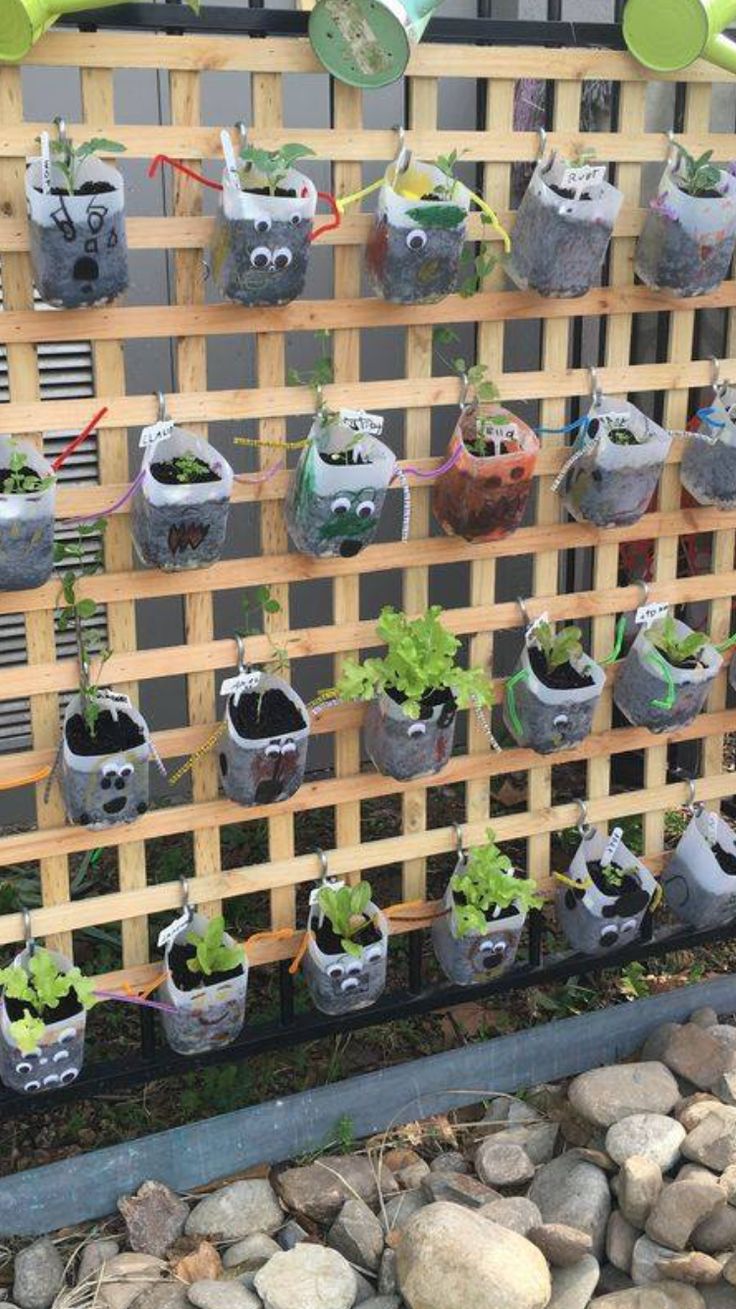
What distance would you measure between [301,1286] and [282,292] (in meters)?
1.57

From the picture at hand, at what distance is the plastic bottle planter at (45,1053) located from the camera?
240cm

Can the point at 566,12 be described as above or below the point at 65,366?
above

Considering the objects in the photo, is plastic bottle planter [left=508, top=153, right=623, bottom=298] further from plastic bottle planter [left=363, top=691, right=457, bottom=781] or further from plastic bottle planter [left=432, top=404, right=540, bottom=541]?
plastic bottle planter [left=363, top=691, right=457, bottom=781]

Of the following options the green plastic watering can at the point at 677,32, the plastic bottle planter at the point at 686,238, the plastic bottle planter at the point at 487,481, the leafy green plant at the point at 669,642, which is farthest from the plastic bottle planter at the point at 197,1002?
the green plastic watering can at the point at 677,32

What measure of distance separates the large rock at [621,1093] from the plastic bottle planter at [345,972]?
0.43 m

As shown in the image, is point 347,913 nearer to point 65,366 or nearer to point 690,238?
point 690,238

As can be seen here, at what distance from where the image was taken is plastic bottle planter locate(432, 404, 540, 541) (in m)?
2.40

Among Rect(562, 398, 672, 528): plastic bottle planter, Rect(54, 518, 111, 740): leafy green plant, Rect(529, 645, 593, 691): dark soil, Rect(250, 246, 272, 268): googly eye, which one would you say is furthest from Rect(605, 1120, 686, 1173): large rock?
Rect(250, 246, 272, 268): googly eye

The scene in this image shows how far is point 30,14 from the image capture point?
1.98m

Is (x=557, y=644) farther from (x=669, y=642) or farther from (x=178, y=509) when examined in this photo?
(x=178, y=509)

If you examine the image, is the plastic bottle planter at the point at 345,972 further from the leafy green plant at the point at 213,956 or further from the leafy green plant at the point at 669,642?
the leafy green plant at the point at 669,642

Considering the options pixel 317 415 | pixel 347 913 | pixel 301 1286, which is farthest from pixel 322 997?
pixel 317 415

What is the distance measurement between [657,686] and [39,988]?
1206 millimetres

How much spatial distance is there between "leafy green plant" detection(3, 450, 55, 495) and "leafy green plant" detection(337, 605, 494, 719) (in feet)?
1.94
